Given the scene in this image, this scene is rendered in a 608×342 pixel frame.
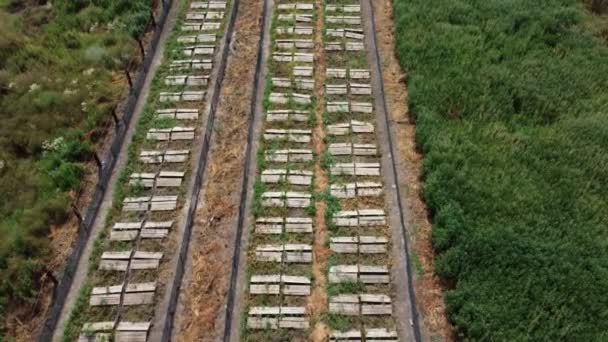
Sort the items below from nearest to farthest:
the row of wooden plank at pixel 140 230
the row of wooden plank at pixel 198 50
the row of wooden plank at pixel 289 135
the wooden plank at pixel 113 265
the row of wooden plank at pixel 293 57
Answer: the wooden plank at pixel 113 265
the row of wooden plank at pixel 140 230
the row of wooden plank at pixel 289 135
the row of wooden plank at pixel 293 57
the row of wooden plank at pixel 198 50

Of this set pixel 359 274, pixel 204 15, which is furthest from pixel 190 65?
pixel 359 274

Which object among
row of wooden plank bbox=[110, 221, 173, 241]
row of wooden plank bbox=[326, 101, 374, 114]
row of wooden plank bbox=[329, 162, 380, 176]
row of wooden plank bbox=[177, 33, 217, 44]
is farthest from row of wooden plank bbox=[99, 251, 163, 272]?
row of wooden plank bbox=[177, 33, 217, 44]

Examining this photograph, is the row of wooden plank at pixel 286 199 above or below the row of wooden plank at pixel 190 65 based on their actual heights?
below

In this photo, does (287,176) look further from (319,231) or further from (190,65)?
(190,65)

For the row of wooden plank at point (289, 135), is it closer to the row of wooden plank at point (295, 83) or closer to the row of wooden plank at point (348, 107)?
the row of wooden plank at point (348, 107)

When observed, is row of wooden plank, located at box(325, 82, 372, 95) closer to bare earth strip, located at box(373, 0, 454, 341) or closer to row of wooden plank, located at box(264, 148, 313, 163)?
bare earth strip, located at box(373, 0, 454, 341)

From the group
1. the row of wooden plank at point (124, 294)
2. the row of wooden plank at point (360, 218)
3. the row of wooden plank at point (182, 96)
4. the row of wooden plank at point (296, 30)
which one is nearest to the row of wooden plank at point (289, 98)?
the row of wooden plank at point (182, 96)

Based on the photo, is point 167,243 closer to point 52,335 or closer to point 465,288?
point 52,335
